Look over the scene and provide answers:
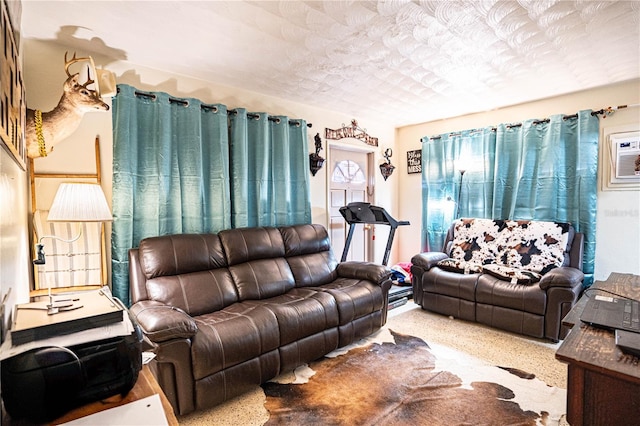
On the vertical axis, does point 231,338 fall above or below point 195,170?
below

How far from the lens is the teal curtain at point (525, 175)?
338 cm

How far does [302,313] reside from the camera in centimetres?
244

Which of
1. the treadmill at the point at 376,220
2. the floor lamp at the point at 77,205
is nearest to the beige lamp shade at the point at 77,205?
the floor lamp at the point at 77,205

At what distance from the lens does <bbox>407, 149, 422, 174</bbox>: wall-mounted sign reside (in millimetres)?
4863

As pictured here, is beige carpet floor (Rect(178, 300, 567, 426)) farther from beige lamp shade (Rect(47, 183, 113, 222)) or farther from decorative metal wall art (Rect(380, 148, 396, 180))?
decorative metal wall art (Rect(380, 148, 396, 180))

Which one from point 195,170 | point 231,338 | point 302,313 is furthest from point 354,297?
point 195,170

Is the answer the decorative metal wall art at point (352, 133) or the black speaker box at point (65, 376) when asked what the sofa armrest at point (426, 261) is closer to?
the decorative metal wall art at point (352, 133)

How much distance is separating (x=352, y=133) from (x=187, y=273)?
9.19ft

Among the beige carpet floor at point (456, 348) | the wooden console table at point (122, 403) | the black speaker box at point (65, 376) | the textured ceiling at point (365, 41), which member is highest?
the textured ceiling at point (365, 41)

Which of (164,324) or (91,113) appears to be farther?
(91,113)

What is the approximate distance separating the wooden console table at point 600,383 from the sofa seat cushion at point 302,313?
→ 1.49m

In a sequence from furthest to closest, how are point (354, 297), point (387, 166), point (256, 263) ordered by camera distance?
point (387, 166) → point (256, 263) → point (354, 297)

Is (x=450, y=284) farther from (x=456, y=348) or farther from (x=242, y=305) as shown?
(x=242, y=305)

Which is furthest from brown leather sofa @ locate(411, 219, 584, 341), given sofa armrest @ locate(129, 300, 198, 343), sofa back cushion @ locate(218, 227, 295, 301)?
sofa armrest @ locate(129, 300, 198, 343)
